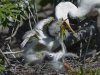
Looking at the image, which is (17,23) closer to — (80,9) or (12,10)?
(12,10)

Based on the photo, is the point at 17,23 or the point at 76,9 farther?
the point at 17,23

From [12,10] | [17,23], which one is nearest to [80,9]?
[12,10]

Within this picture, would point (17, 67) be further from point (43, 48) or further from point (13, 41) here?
point (13, 41)

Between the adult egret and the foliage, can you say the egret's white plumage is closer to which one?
the adult egret

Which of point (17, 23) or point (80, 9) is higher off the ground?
point (80, 9)

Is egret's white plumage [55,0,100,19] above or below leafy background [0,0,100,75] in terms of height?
above

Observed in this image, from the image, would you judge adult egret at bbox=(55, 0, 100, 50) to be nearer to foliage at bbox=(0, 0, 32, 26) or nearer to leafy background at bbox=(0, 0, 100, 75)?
leafy background at bbox=(0, 0, 100, 75)

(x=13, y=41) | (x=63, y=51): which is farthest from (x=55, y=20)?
(x=13, y=41)

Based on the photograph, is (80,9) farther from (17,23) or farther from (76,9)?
(17,23)

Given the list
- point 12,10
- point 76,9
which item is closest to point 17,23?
point 12,10

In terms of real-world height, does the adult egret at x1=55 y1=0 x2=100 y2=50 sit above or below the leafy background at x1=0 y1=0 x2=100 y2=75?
above

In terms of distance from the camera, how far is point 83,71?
237cm

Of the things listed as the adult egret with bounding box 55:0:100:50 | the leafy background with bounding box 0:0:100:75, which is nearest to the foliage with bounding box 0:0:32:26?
the leafy background with bounding box 0:0:100:75

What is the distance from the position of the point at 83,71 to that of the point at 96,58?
0.42 meters
